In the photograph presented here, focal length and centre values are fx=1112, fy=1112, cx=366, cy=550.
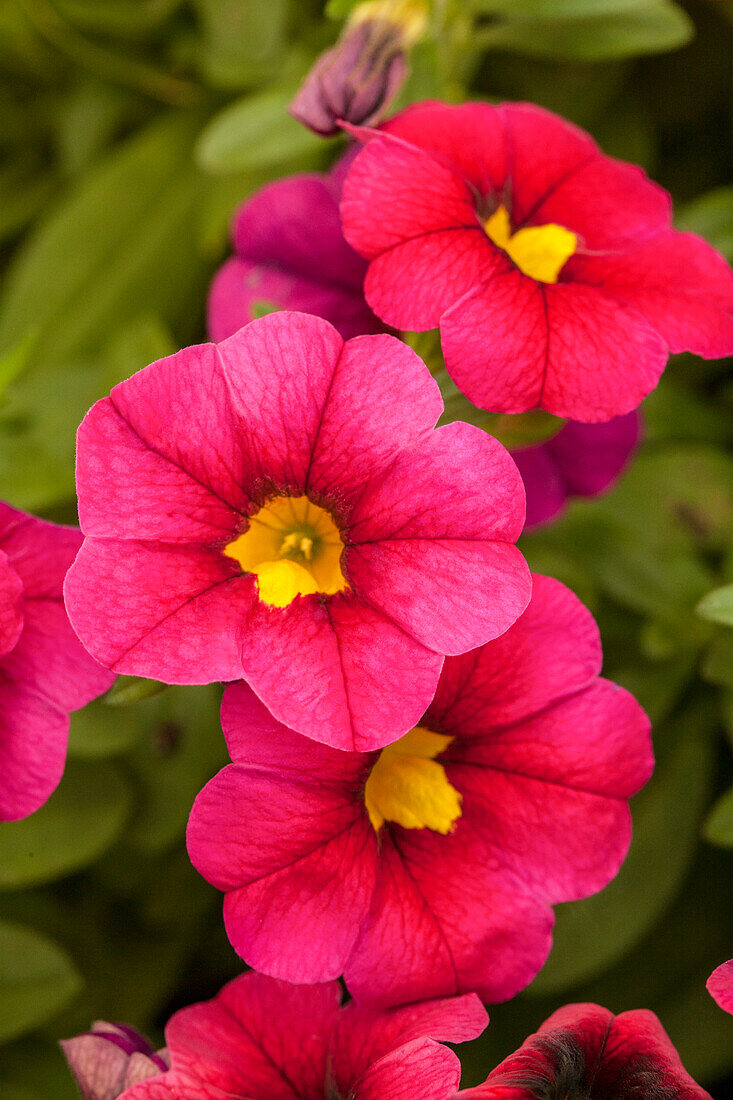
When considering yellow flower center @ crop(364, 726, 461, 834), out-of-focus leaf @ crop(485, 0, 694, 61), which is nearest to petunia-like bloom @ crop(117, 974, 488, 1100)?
yellow flower center @ crop(364, 726, 461, 834)

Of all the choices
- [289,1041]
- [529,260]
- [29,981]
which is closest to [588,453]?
[529,260]

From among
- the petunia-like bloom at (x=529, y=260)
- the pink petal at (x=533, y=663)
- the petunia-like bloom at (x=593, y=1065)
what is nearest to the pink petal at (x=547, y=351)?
the petunia-like bloom at (x=529, y=260)

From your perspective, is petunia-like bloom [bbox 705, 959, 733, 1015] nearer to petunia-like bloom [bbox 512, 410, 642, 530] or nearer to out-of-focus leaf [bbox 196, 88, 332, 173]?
petunia-like bloom [bbox 512, 410, 642, 530]

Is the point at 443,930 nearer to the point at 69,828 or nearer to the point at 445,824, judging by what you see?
the point at 445,824

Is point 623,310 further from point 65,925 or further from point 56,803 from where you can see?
point 65,925

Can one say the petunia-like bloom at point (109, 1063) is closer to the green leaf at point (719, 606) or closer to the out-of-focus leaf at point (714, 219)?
the green leaf at point (719, 606)

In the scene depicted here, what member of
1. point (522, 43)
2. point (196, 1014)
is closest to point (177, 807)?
point (196, 1014)
